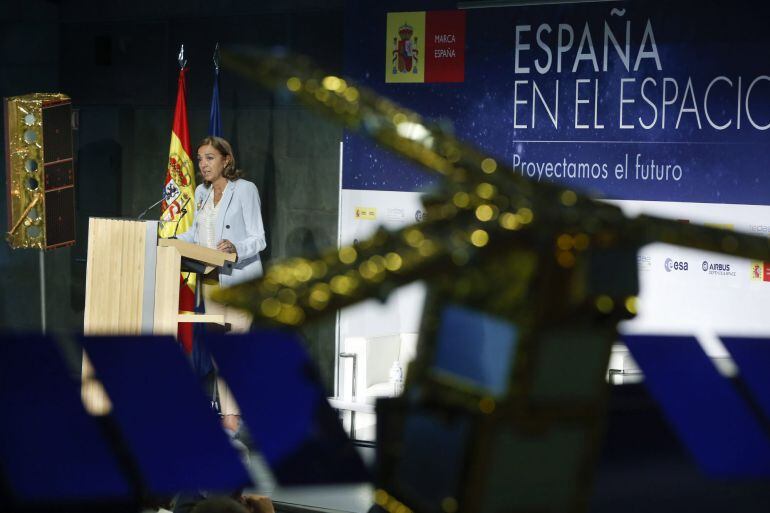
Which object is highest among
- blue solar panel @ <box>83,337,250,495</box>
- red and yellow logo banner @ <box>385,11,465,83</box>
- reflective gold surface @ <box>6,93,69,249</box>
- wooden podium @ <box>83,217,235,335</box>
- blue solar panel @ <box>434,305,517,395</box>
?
red and yellow logo banner @ <box>385,11,465,83</box>

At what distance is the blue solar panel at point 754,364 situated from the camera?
1.12 meters

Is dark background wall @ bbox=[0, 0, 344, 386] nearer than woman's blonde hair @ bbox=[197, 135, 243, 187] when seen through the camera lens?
No

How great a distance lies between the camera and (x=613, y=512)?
102cm

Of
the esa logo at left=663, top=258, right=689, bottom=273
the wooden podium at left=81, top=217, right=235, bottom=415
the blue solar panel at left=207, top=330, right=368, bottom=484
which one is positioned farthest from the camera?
the esa logo at left=663, top=258, right=689, bottom=273

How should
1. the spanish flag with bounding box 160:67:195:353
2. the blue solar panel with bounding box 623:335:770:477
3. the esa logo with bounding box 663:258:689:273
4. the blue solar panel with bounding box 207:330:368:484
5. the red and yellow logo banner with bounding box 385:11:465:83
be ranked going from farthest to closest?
the spanish flag with bounding box 160:67:195:353 → the red and yellow logo banner with bounding box 385:11:465:83 → the esa logo with bounding box 663:258:689:273 → the blue solar panel with bounding box 623:335:770:477 → the blue solar panel with bounding box 207:330:368:484

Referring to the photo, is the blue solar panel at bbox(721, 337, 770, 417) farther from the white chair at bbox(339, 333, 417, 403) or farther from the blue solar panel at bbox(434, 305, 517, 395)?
the white chair at bbox(339, 333, 417, 403)

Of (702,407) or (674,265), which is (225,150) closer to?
(674,265)

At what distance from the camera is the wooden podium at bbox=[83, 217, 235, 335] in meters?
5.35

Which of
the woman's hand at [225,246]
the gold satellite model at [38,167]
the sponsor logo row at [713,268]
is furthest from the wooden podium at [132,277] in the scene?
the sponsor logo row at [713,268]

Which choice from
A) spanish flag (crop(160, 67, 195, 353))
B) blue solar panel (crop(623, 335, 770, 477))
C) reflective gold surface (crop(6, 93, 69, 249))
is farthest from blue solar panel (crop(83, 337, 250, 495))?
reflective gold surface (crop(6, 93, 69, 249))

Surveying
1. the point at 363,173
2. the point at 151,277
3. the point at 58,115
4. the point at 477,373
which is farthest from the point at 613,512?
the point at 58,115

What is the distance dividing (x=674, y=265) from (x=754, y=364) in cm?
468

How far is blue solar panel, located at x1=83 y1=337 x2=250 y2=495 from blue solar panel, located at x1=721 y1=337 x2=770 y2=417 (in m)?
0.53

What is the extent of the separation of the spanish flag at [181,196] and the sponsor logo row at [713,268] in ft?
9.05
